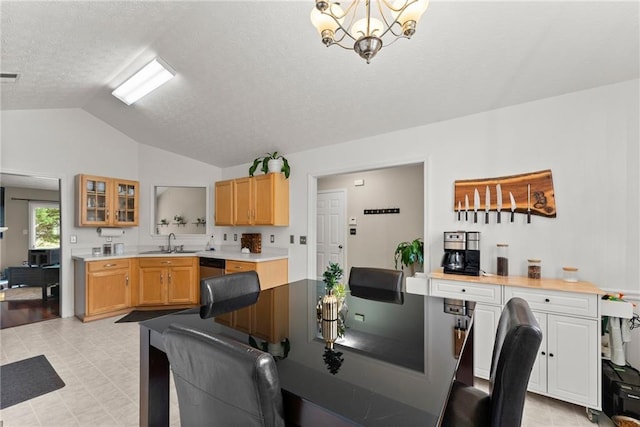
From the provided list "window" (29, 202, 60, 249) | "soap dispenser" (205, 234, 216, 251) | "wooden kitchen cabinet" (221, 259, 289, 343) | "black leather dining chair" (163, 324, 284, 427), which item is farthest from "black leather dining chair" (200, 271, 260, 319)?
"window" (29, 202, 60, 249)

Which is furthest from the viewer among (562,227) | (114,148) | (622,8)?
(114,148)

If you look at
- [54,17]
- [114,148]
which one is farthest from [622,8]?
[114,148]

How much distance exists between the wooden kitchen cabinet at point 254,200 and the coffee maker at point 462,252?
2.30 metres

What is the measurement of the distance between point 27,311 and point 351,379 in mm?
5618

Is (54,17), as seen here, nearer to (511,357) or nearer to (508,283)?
(511,357)

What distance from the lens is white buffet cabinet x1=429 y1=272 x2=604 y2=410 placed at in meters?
1.98

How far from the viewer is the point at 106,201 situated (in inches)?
170

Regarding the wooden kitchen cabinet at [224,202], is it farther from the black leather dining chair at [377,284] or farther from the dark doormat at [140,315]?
the black leather dining chair at [377,284]

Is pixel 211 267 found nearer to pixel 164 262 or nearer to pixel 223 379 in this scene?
pixel 164 262

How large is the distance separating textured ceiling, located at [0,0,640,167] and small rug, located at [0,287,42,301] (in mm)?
3263

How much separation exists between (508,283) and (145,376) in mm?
2533

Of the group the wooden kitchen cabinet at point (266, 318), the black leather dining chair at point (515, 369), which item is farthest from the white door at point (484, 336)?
the wooden kitchen cabinet at point (266, 318)

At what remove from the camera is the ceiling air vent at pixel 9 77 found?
2.78 m

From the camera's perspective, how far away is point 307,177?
4086mm
